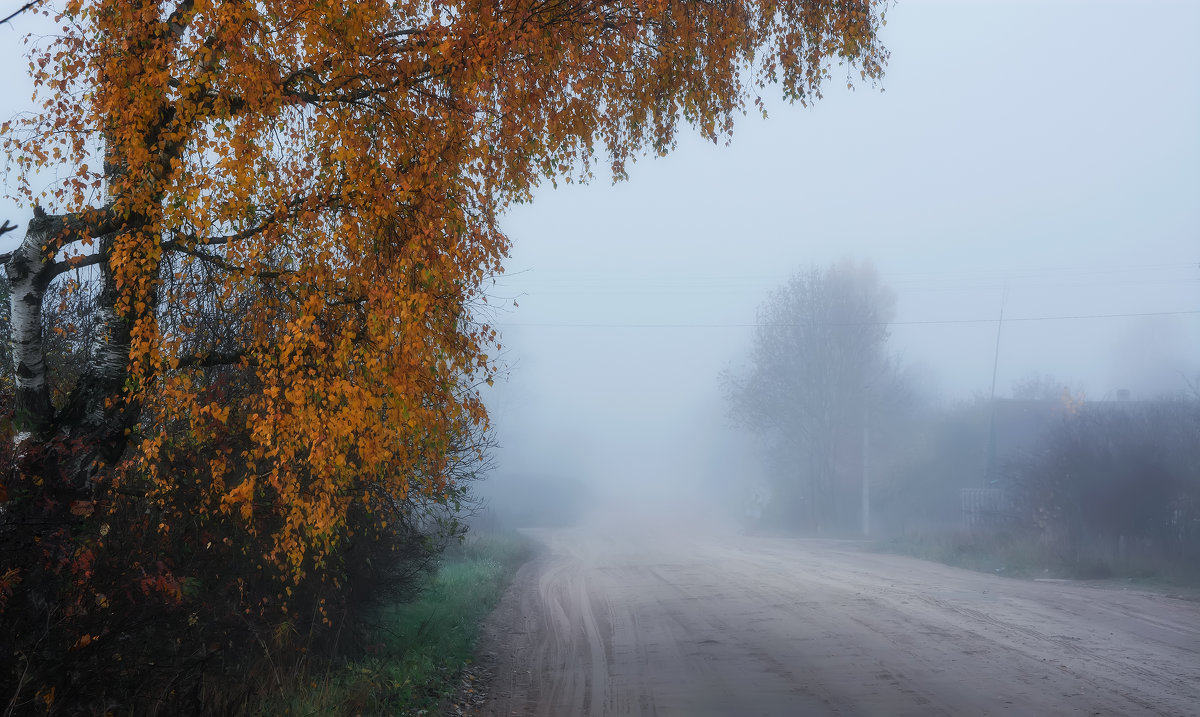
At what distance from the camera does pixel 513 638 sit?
42.1 ft

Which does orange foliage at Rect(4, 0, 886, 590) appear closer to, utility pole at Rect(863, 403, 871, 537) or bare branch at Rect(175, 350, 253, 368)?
bare branch at Rect(175, 350, 253, 368)

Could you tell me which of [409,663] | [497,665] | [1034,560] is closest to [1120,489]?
[1034,560]

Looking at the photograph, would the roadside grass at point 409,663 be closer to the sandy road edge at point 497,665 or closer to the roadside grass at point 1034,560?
the sandy road edge at point 497,665

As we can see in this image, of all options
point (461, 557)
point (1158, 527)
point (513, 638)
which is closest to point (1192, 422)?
point (1158, 527)

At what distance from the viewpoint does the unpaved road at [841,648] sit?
320 inches

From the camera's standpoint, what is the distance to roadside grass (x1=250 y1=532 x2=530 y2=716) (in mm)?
7395

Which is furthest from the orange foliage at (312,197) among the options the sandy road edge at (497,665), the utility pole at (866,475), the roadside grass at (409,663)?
the utility pole at (866,475)

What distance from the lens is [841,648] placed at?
1045 centimetres

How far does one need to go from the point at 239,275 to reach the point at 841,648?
798 centimetres

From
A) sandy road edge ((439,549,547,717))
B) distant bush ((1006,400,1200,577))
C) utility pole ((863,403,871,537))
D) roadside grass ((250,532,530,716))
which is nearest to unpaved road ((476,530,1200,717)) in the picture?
sandy road edge ((439,549,547,717))

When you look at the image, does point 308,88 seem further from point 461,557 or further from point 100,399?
point 461,557

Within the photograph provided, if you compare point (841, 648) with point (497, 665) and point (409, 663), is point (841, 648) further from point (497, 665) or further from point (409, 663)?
point (409, 663)

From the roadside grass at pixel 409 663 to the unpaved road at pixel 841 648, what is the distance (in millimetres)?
537

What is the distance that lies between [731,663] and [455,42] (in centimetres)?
733
